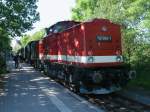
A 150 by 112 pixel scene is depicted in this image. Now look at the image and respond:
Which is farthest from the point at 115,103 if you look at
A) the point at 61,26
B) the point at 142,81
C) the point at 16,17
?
the point at 16,17

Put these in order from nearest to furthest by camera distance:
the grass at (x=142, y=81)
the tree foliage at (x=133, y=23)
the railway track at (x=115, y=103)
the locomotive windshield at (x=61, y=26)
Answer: the railway track at (x=115, y=103) < the grass at (x=142, y=81) < the locomotive windshield at (x=61, y=26) < the tree foliage at (x=133, y=23)

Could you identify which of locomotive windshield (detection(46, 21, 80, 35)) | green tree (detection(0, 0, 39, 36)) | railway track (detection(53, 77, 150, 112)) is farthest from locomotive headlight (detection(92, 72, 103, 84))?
green tree (detection(0, 0, 39, 36))

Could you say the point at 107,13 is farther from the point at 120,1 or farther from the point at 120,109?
the point at 120,109

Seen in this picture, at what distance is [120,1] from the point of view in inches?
1152

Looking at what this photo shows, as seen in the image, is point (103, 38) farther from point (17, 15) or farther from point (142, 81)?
point (17, 15)

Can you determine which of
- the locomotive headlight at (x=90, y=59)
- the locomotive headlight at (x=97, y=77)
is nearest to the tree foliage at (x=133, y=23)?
the locomotive headlight at (x=90, y=59)

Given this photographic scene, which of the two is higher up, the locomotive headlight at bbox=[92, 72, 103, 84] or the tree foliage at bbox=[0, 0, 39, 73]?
the tree foliage at bbox=[0, 0, 39, 73]

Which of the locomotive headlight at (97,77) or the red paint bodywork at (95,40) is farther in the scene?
the red paint bodywork at (95,40)

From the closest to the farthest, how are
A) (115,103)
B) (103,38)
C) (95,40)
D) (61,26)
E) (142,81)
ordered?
(115,103) < (95,40) < (103,38) < (142,81) < (61,26)

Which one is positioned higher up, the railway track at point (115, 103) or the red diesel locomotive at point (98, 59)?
the red diesel locomotive at point (98, 59)

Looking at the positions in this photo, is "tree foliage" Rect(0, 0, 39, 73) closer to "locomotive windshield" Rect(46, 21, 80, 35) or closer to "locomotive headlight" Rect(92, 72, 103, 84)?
"locomotive windshield" Rect(46, 21, 80, 35)

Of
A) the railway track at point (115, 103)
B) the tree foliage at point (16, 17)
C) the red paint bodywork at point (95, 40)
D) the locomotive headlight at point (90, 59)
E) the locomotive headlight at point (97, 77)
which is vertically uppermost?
the tree foliage at point (16, 17)

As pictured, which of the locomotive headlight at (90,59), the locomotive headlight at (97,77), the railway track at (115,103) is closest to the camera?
the railway track at (115,103)

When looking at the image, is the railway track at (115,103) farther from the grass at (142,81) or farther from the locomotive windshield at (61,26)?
the locomotive windshield at (61,26)
